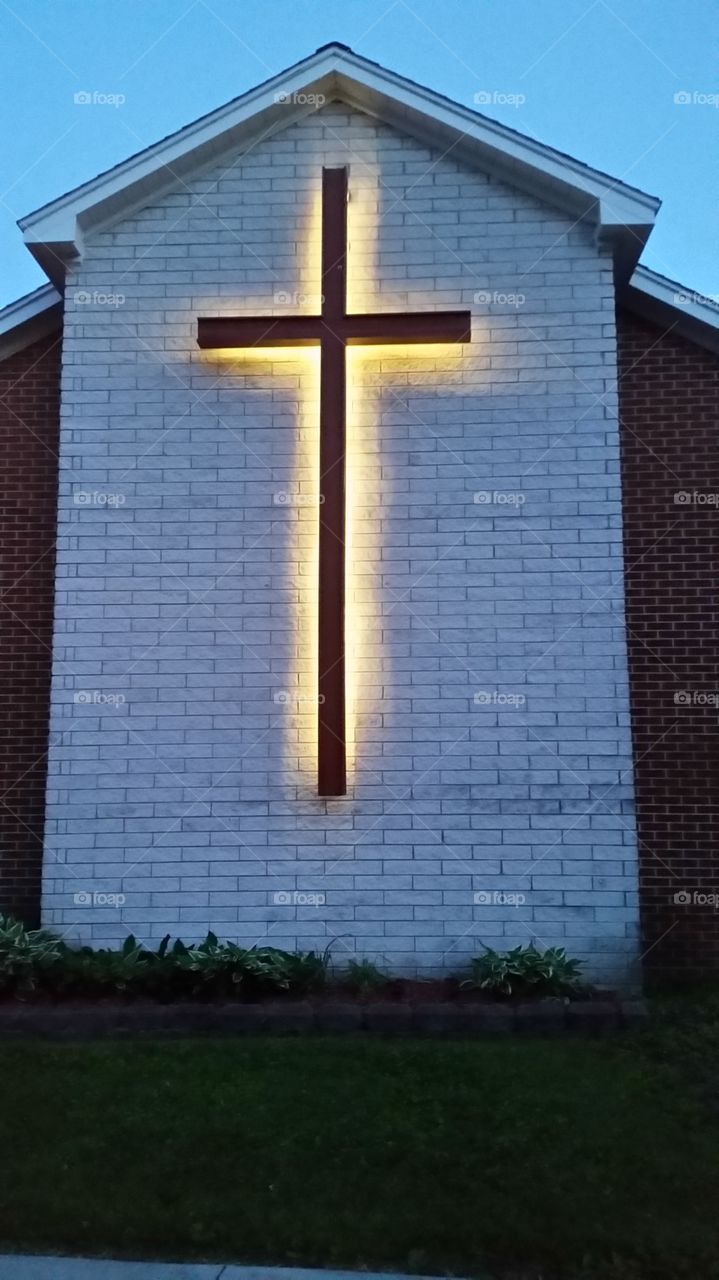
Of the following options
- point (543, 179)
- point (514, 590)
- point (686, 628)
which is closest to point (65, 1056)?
point (514, 590)

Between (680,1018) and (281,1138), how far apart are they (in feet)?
10.7

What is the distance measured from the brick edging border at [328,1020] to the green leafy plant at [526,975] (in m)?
0.33

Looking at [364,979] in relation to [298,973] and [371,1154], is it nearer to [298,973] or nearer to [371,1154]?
[298,973]

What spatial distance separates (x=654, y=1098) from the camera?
669 centimetres

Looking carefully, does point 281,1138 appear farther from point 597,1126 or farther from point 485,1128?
point 597,1126

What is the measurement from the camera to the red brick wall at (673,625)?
9.36 m

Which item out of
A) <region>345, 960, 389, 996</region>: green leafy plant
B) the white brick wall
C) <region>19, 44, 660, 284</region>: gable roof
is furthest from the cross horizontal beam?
<region>345, 960, 389, 996</region>: green leafy plant

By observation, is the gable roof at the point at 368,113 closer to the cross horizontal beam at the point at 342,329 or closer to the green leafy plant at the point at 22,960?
the cross horizontal beam at the point at 342,329

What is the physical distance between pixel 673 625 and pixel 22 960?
5.90m

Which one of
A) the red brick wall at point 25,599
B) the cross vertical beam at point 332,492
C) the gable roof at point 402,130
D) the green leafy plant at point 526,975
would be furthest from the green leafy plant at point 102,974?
the gable roof at point 402,130

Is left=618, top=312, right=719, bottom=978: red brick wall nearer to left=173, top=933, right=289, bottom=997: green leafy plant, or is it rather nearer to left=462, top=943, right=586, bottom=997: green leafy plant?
left=462, top=943, right=586, bottom=997: green leafy plant

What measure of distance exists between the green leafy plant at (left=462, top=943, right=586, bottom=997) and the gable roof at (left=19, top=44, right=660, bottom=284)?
5914mm

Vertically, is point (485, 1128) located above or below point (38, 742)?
below

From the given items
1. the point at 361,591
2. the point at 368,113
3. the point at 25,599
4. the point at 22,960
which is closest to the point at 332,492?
the point at 361,591
